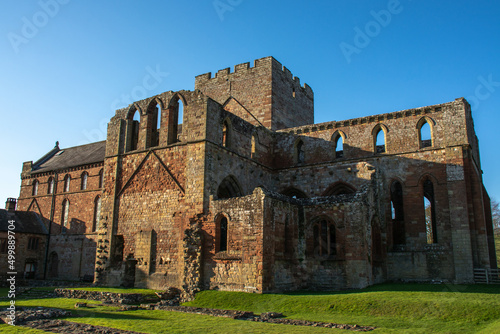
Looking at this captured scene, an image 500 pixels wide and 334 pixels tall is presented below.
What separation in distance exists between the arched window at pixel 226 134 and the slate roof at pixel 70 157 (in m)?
13.9

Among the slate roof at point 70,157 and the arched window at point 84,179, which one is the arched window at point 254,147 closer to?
the slate roof at point 70,157

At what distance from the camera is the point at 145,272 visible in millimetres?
21500

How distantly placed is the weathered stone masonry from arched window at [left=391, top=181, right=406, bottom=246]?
0.06 m

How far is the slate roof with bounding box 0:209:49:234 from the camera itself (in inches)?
1243

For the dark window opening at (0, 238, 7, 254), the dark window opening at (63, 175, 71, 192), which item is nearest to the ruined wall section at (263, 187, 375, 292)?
the dark window opening at (63, 175, 71, 192)

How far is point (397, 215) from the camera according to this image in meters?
23.6

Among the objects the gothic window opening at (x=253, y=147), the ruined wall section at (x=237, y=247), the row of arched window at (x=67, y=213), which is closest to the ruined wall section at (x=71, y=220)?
the row of arched window at (x=67, y=213)

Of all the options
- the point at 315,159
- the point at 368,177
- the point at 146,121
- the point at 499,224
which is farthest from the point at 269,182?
the point at 499,224

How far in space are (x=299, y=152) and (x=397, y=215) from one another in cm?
734

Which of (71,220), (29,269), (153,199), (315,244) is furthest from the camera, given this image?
(71,220)

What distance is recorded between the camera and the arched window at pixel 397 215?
23.1 meters

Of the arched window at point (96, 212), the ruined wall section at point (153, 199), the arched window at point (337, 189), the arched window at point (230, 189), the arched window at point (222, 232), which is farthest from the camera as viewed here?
the arched window at point (96, 212)

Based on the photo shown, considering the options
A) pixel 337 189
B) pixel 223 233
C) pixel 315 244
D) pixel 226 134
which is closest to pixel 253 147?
pixel 226 134

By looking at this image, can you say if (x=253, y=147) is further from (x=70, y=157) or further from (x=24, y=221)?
(x=24, y=221)
